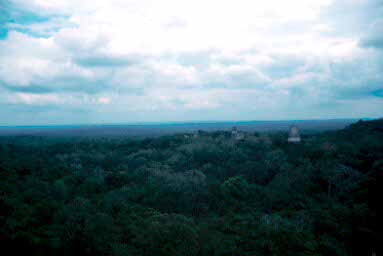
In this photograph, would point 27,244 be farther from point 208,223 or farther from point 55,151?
point 55,151

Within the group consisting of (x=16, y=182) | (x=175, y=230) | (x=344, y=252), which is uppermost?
(x=16, y=182)

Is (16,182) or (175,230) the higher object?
(16,182)

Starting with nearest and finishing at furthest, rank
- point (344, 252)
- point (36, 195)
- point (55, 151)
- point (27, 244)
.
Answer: point (27, 244), point (344, 252), point (36, 195), point (55, 151)

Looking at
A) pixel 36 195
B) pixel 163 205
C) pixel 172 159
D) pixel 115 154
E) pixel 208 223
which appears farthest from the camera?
pixel 115 154

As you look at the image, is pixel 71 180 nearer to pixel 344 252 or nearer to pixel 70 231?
pixel 70 231

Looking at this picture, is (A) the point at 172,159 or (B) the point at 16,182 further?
(A) the point at 172,159

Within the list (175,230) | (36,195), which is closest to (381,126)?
(175,230)

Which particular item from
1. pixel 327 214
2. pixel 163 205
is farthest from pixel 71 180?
pixel 327 214
